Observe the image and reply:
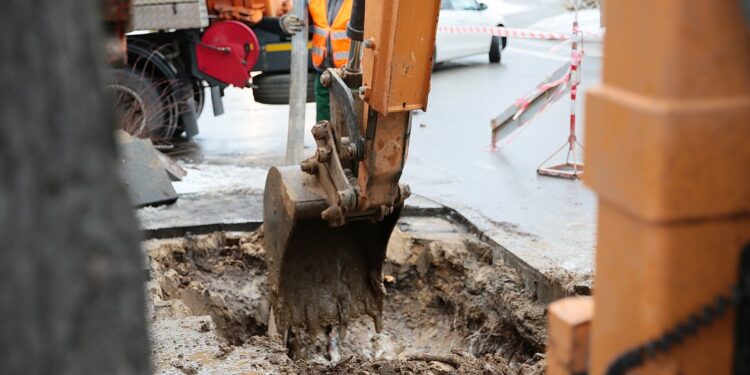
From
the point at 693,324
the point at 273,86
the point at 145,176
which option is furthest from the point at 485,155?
the point at 693,324

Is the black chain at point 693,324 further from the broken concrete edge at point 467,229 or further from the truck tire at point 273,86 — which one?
the truck tire at point 273,86

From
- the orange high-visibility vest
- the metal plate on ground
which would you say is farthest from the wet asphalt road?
the metal plate on ground

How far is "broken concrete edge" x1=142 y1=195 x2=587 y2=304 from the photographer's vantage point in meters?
5.67

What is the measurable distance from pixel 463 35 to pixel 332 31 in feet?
26.3

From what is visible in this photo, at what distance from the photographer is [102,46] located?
106 cm

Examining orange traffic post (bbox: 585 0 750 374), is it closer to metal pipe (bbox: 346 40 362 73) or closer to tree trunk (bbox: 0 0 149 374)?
tree trunk (bbox: 0 0 149 374)

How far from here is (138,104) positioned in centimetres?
980

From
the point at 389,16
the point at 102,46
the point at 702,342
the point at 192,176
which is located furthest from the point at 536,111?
the point at 102,46

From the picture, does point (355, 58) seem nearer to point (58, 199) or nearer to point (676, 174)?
point (676, 174)

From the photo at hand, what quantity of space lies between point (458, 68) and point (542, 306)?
11.1 meters

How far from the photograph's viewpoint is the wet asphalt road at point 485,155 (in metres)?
6.70

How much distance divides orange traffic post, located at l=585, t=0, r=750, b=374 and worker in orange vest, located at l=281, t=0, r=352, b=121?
6.71 metres

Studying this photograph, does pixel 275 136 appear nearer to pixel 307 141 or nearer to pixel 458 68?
pixel 307 141

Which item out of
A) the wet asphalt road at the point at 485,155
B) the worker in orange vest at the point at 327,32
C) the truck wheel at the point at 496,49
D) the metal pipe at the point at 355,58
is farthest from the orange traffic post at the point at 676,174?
the truck wheel at the point at 496,49
